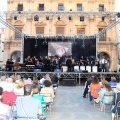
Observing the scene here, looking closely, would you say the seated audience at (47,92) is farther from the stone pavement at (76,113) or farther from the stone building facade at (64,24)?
the stone building facade at (64,24)

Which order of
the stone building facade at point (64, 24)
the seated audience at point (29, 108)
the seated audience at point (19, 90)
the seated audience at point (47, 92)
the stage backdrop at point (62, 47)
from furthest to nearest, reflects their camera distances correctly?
the stone building facade at point (64, 24) → the stage backdrop at point (62, 47) → the seated audience at point (19, 90) → the seated audience at point (47, 92) → the seated audience at point (29, 108)

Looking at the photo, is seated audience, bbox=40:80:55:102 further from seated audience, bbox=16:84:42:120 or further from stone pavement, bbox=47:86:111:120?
seated audience, bbox=16:84:42:120

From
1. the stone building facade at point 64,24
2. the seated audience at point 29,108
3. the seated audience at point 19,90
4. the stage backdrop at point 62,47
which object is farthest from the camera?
the stone building facade at point 64,24

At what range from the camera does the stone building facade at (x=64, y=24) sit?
30562 mm

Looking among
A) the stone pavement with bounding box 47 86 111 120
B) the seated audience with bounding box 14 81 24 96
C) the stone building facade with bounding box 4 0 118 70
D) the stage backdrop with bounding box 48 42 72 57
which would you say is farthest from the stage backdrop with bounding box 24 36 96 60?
the seated audience with bounding box 14 81 24 96

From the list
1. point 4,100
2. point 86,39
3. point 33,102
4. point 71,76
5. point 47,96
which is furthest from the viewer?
point 86,39

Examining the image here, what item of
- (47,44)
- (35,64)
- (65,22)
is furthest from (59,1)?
(35,64)

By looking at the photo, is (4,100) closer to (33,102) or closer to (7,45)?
(33,102)

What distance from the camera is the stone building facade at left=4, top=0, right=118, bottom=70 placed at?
3056cm

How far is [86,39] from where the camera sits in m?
24.8

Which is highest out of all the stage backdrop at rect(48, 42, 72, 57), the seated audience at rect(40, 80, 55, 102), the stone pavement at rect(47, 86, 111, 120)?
the stage backdrop at rect(48, 42, 72, 57)

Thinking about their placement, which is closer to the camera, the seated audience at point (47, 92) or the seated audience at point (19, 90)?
the seated audience at point (47, 92)

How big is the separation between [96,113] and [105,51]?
77.2 feet

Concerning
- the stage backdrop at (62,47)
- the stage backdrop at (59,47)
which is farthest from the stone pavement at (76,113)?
the stage backdrop at (59,47)
